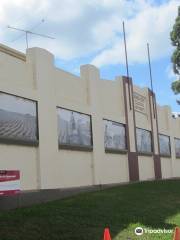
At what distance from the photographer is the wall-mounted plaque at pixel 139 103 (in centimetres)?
3038

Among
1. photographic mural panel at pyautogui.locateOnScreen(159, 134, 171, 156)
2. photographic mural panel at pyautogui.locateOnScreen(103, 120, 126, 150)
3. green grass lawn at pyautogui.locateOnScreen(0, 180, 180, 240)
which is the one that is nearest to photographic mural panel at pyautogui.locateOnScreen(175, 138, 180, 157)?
photographic mural panel at pyautogui.locateOnScreen(159, 134, 171, 156)

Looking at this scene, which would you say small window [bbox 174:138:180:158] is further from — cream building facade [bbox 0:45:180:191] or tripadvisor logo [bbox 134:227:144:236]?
tripadvisor logo [bbox 134:227:144:236]

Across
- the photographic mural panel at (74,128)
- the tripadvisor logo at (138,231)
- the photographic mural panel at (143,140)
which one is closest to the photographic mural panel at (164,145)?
the photographic mural panel at (143,140)

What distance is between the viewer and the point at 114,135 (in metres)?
26.6

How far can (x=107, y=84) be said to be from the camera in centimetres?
2667

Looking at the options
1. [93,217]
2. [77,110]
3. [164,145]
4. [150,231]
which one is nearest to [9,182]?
[93,217]

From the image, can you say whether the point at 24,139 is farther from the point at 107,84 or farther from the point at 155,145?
the point at 155,145

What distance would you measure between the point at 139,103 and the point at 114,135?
16.8 ft

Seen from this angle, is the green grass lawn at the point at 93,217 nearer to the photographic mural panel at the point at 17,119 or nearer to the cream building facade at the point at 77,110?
the cream building facade at the point at 77,110

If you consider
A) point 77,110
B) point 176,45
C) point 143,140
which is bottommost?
point 143,140

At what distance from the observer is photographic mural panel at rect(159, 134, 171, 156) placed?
1375 inches

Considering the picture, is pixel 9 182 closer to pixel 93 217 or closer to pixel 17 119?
pixel 93 217

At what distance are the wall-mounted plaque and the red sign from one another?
15.0m

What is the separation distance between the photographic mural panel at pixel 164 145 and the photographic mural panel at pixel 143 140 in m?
2.51
